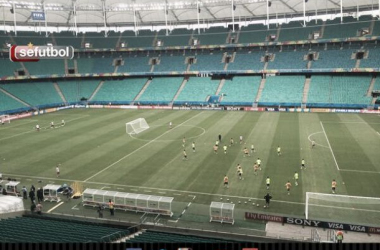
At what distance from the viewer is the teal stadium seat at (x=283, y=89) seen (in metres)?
67.9

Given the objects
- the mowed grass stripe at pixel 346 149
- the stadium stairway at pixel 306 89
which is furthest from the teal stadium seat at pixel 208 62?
the mowed grass stripe at pixel 346 149

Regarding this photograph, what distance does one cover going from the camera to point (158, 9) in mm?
79188

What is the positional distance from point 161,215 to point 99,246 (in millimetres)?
13995

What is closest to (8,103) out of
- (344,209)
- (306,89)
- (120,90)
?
(120,90)

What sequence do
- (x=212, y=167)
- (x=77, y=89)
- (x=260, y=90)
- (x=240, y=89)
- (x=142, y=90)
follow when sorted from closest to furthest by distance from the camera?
(x=212, y=167), (x=260, y=90), (x=240, y=89), (x=142, y=90), (x=77, y=89)

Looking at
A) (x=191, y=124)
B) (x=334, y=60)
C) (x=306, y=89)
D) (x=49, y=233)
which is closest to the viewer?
(x=49, y=233)

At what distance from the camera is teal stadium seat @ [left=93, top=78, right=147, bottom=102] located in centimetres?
7862

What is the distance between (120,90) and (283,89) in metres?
39.6

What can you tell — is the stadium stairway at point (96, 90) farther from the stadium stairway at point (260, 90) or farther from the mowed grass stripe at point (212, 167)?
the mowed grass stripe at point (212, 167)

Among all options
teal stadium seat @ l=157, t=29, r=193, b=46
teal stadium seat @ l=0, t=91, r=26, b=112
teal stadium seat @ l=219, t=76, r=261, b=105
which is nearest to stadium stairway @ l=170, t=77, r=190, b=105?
teal stadium seat @ l=219, t=76, r=261, b=105

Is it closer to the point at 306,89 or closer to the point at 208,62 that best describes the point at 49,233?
the point at 306,89

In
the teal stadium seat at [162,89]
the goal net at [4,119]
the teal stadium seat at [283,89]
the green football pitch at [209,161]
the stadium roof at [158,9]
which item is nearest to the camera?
the green football pitch at [209,161]

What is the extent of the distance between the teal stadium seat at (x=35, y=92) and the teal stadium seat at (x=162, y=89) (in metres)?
20.4

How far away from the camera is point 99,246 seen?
8062 mm
